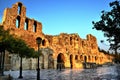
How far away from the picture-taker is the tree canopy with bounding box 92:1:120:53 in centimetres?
1399

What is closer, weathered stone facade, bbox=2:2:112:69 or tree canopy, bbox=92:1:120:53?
tree canopy, bbox=92:1:120:53

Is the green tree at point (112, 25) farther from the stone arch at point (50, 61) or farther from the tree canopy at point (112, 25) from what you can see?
the stone arch at point (50, 61)

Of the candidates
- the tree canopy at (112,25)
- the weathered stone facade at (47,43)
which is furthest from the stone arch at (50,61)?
the tree canopy at (112,25)

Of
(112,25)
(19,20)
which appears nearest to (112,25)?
(112,25)

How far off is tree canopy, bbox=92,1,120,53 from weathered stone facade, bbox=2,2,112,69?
23.8m

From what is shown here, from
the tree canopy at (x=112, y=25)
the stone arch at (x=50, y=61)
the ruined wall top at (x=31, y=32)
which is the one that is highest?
the ruined wall top at (x=31, y=32)

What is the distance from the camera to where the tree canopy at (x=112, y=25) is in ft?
45.9

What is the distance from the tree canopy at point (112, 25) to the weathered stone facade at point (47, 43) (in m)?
23.8

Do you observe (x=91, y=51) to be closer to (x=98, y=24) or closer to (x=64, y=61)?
(x=64, y=61)

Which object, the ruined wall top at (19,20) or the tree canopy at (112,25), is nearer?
the tree canopy at (112,25)

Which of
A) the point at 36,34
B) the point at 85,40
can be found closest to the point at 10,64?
the point at 36,34

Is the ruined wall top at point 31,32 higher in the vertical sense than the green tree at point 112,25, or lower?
higher

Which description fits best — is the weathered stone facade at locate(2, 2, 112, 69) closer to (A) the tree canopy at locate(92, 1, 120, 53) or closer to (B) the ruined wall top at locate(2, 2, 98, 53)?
(B) the ruined wall top at locate(2, 2, 98, 53)

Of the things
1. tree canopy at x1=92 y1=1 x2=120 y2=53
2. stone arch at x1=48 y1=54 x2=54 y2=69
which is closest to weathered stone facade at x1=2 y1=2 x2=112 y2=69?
stone arch at x1=48 y1=54 x2=54 y2=69
